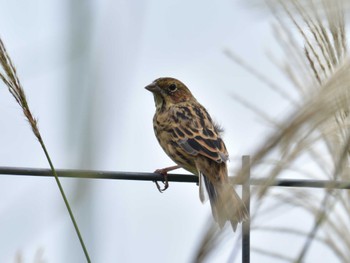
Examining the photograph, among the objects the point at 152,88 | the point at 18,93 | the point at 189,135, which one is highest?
the point at 152,88

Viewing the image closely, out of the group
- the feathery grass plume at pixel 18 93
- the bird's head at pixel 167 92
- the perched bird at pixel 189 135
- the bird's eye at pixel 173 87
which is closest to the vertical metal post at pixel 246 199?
the feathery grass plume at pixel 18 93

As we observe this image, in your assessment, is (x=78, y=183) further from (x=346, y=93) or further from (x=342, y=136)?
(x=342, y=136)

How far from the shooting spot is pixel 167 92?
5.22 metres

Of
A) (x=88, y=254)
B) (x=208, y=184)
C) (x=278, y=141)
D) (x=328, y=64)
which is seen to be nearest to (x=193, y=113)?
(x=208, y=184)

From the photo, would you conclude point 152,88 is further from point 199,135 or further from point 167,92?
point 199,135

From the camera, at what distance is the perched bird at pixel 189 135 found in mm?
3939

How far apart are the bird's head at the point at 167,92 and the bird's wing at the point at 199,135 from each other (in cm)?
29

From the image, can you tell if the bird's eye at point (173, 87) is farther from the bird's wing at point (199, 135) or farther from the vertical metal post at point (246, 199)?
the vertical metal post at point (246, 199)

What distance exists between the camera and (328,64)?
151 centimetres

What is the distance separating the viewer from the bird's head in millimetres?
5148

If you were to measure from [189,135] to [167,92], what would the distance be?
2.93 feet

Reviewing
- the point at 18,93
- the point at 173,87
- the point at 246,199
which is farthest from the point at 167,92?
the point at 246,199

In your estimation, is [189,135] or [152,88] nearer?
[189,135]

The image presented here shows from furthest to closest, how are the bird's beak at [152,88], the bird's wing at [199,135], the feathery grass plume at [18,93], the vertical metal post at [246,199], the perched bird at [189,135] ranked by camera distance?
the bird's beak at [152,88] → the bird's wing at [199,135] → the perched bird at [189,135] → the feathery grass plume at [18,93] → the vertical metal post at [246,199]
